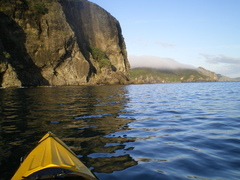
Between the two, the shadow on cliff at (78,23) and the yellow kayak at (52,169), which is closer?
the yellow kayak at (52,169)

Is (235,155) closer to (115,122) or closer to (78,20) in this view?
(115,122)

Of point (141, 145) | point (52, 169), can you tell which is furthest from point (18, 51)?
point (52, 169)

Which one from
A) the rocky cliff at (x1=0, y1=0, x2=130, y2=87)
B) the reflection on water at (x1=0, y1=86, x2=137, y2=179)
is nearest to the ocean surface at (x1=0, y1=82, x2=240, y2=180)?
the reflection on water at (x1=0, y1=86, x2=137, y2=179)

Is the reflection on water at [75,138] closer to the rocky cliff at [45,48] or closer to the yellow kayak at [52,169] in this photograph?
the yellow kayak at [52,169]

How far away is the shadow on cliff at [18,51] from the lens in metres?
51.1

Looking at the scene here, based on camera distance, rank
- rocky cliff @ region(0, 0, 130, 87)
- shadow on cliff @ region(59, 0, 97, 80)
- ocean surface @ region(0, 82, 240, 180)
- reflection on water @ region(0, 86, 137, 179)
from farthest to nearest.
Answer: shadow on cliff @ region(59, 0, 97, 80) < rocky cliff @ region(0, 0, 130, 87) < reflection on water @ region(0, 86, 137, 179) < ocean surface @ region(0, 82, 240, 180)

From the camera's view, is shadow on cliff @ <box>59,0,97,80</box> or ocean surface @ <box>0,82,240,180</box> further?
shadow on cliff @ <box>59,0,97,80</box>

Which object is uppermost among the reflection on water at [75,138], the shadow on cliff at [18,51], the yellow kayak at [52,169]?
the shadow on cliff at [18,51]

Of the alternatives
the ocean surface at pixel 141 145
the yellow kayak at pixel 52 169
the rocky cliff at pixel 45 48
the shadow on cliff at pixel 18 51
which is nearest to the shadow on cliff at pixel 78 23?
the rocky cliff at pixel 45 48

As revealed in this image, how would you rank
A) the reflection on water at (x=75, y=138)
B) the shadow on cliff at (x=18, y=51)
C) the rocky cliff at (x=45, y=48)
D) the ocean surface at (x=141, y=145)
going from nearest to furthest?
the ocean surface at (x=141, y=145), the reflection on water at (x=75, y=138), the shadow on cliff at (x=18, y=51), the rocky cliff at (x=45, y=48)

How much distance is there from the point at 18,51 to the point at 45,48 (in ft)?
25.8

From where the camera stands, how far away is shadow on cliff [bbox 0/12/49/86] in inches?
2012

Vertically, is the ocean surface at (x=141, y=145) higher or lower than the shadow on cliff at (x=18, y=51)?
lower

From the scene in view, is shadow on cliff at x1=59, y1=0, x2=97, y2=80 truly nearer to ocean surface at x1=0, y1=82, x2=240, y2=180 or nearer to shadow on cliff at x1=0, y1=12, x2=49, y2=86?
shadow on cliff at x1=0, y1=12, x2=49, y2=86
